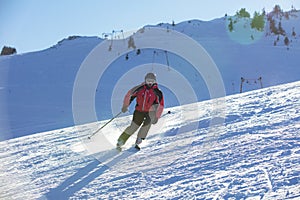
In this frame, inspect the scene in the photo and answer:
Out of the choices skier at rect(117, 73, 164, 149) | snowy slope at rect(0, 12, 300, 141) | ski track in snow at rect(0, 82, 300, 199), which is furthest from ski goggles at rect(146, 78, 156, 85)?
snowy slope at rect(0, 12, 300, 141)

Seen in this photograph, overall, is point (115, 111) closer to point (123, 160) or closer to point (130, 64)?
point (130, 64)

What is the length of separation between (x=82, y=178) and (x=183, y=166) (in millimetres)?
1252

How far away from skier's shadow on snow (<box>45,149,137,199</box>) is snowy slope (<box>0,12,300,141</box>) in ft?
25.2

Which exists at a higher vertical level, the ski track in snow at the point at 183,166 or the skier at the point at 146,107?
the skier at the point at 146,107

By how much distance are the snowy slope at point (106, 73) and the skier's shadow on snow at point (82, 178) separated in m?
Result: 7.68

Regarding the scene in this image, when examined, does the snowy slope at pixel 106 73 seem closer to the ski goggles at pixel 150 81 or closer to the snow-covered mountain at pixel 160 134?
the snow-covered mountain at pixel 160 134

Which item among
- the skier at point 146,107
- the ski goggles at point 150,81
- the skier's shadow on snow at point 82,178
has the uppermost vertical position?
the ski goggles at point 150,81

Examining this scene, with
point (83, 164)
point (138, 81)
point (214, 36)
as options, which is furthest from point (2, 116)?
point (214, 36)

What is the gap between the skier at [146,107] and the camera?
20.3ft

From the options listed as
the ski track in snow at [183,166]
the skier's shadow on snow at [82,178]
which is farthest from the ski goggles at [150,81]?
the skier's shadow on snow at [82,178]

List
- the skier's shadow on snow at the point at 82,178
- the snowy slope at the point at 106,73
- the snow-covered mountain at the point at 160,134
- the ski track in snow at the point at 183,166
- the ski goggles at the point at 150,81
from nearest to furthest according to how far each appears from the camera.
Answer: the ski track in snow at the point at 183,166, the snow-covered mountain at the point at 160,134, the skier's shadow on snow at the point at 82,178, the ski goggles at the point at 150,81, the snowy slope at the point at 106,73

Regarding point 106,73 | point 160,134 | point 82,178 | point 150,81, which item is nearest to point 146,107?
point 150,81

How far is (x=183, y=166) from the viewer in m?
4.29

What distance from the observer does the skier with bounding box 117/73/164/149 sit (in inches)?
243
